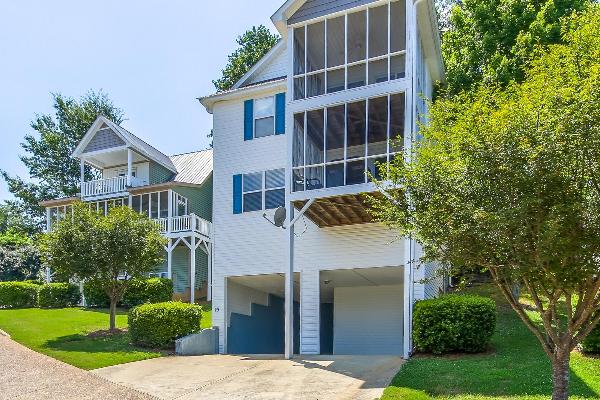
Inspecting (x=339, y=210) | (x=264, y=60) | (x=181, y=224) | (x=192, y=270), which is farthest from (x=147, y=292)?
(x=339, y=210)

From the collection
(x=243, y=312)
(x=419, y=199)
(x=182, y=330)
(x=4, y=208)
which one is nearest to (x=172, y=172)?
(x=243, y=312)

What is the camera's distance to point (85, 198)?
3338 cm

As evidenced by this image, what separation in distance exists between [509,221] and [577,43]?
2.85 meters

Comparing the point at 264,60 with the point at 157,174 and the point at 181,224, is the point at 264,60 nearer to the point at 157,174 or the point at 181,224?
the point at 181,224

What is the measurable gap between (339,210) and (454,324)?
15.0 ft

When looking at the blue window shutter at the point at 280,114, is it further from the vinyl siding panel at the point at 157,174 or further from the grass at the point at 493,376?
the vinyl siding panel at the point at 157,174

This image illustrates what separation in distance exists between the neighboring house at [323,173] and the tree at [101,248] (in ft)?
8.04

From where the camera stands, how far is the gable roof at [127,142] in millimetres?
32500

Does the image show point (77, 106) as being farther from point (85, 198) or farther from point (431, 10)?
point (431, 10)

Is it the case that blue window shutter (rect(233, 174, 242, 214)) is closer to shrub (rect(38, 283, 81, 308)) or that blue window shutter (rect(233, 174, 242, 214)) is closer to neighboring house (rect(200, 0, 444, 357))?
neighboring house (rect(200, 0, 444, 357))

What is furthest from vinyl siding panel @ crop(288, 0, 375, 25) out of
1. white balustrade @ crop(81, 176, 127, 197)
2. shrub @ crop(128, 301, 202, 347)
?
white balustrade @ crop(81, 176, 127, 197)

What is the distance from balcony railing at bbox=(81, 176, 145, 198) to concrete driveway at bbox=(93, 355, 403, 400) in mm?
18054

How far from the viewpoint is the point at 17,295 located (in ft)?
93.7

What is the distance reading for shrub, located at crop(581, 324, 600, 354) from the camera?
12495mm
